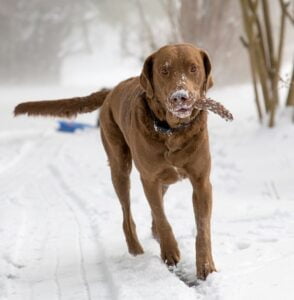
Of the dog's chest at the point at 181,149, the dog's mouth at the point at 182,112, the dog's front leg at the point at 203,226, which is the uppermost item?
the dog's mouth at the point at 182,112

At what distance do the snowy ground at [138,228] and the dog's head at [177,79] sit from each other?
106 cm

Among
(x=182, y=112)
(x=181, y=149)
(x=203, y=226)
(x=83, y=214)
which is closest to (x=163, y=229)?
(x=203, y=226)

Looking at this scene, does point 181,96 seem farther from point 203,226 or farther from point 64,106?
point 64,106

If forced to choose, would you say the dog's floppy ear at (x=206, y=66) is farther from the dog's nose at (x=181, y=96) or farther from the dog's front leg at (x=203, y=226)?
the dog's front leg at (x=203, y=226)

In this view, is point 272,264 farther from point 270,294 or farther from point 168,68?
point 168,68

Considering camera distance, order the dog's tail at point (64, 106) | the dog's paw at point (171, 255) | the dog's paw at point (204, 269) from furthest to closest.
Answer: the dog's tail at point (64, 106), the dog's paw at point (171, 255), the dog's paw at point (204, 269)

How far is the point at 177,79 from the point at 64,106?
1795 millimetres

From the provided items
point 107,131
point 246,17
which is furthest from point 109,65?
point 107,131

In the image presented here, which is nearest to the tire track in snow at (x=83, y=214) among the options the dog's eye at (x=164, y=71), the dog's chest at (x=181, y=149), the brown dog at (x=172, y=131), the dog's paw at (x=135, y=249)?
the dog's paw at (x=135, y=249)

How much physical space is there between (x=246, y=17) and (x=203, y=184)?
5.65m

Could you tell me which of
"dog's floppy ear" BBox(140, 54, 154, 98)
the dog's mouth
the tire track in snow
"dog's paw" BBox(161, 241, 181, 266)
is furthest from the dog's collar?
the tire track in snow

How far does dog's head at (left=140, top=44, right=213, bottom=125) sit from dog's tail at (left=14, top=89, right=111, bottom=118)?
1294 mm

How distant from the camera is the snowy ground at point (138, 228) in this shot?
3893mm

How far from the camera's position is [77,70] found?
51.0 meters
